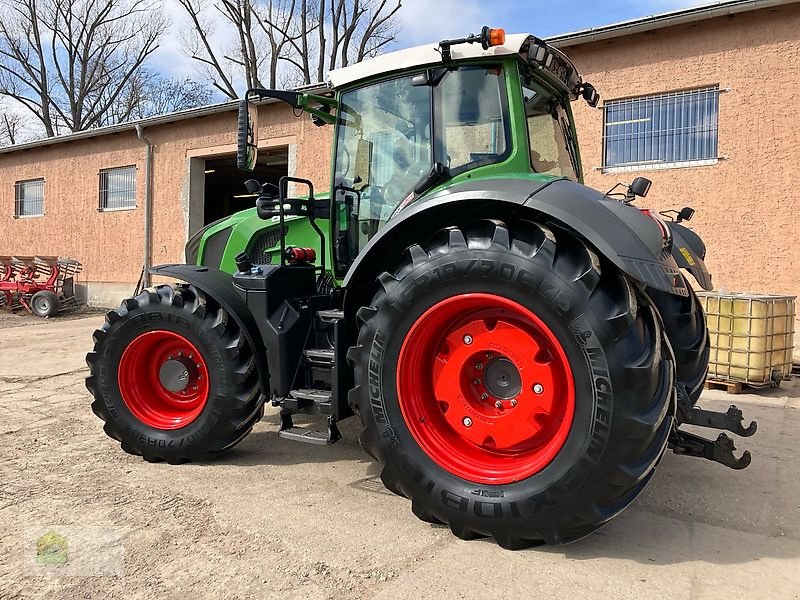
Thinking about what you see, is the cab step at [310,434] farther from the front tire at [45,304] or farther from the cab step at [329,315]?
the front tire at [45,304]

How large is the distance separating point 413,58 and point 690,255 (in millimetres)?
2036

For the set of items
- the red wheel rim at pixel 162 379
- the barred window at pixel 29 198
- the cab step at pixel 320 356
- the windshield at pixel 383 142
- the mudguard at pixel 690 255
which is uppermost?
the barred window at pixel 29 198

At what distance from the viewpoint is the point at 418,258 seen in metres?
2.87

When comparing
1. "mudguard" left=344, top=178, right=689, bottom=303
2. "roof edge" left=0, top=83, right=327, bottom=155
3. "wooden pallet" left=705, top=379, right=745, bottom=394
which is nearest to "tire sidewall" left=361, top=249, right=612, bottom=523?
"mudguard" left=344, top=178, right=689, bottom=303

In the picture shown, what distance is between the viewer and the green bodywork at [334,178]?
10.7 ft

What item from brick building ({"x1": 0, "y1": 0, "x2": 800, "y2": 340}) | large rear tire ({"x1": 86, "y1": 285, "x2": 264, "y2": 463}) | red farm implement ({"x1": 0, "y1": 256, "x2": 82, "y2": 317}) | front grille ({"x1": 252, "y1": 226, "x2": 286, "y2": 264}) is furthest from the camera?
red farm implement ({"x1": 0, "y1": 256, "x2": 82, "y2": 317})

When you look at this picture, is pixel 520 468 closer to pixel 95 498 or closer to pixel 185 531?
pixel 185 531

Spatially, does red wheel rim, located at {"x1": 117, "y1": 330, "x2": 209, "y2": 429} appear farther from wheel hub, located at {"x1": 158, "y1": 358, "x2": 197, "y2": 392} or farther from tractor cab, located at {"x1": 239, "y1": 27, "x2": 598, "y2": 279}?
tractor cab, located at {"x1": 239, "y1": 27, "x2": 598, "y2": 279}

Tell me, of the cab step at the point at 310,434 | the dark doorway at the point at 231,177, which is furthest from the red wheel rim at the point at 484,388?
the dark doorway at the point at 231,177

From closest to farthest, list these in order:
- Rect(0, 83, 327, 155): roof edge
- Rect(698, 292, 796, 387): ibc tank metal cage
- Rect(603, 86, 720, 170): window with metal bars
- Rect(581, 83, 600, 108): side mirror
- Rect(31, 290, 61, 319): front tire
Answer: Rect(581, 83, 600, 108): side mirror, Rect(698, 292, 796, 387): ibc tank metal cage, Rect(603, 86, 720, 170): window with metal bars, Rect(0, 83, 327, 155): roof edge, Rect(31, 290, 61, 319): front tire

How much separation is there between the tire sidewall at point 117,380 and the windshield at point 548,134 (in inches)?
84.2

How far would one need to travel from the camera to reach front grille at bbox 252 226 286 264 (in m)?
4.69

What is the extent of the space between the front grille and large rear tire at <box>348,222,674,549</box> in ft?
6.34

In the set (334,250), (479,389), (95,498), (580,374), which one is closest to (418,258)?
(479,389)
